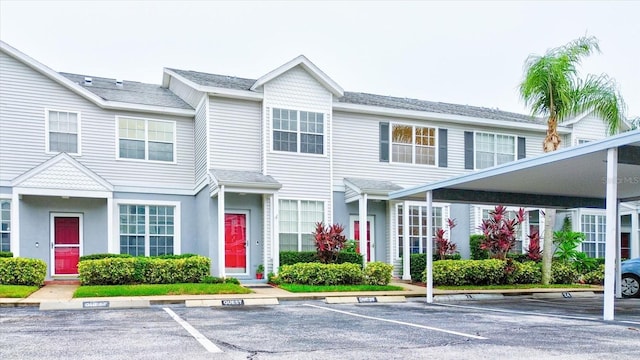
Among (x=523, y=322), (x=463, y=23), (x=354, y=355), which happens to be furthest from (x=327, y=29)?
(x=354, y=355)

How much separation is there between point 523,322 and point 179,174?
1238 centimetres

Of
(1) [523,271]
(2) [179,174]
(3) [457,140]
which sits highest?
(3) [457,140]

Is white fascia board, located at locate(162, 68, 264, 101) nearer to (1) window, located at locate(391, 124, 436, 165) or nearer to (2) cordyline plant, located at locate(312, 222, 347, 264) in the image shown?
(2) cordyline plant, located at locate(312, 222, 347, 264)

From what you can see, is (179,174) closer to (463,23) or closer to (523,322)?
(523,322)

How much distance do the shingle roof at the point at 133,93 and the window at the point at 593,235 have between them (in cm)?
1673

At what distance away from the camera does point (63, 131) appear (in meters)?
16.6

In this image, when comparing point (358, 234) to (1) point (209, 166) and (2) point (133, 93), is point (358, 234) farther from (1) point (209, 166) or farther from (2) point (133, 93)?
(2) point (133, 93)

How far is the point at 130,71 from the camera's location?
45.9 meters

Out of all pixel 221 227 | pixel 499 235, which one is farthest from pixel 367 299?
pixel 499 235

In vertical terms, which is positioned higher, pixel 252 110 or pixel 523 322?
pixel 252 110

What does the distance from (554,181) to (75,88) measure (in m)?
13.9

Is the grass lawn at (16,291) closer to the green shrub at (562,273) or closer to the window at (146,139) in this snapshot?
the window at (146,139)

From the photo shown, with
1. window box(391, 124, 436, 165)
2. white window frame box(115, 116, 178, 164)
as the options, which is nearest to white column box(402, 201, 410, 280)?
window box(391, 124, 436, 165)

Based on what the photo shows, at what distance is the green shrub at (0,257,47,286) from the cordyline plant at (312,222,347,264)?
7.57m
